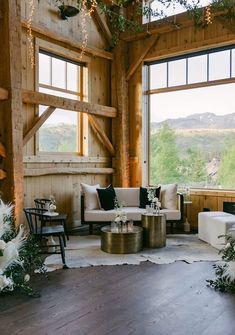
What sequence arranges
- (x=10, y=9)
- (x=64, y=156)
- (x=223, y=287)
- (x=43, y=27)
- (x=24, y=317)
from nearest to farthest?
Answer: (x=24, y=317) < (x=223, y=287) < (x=10, y=9) < (x=43, y=27) < (x=64, y=156)

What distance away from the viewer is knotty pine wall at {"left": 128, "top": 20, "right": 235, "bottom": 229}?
620cm

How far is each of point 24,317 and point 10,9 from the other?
13.8ft

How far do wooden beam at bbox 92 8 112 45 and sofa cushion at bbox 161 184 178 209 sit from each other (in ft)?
11.2

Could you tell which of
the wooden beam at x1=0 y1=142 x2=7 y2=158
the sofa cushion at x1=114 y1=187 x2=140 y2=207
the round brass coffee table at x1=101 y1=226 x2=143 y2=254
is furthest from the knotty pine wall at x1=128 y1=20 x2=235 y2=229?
the wooden beam at x1=0 y1=142 x2=7 y2=158

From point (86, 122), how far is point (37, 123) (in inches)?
56.0

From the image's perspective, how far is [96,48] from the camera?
6812 mm

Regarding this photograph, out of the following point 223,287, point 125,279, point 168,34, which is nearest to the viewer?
point 223,287

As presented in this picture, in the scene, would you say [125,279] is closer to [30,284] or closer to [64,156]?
[30,284]

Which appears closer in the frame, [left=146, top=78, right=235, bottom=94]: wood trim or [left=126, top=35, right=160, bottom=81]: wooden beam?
[left=146, top=78, right=235, bottom=94]: wood trim

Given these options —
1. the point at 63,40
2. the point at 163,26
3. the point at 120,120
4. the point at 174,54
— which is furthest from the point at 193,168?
the point at 63,40

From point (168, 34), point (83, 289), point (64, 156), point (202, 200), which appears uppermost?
point (168, 34)

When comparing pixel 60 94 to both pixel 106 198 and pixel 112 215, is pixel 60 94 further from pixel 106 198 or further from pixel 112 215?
pixel 112 215

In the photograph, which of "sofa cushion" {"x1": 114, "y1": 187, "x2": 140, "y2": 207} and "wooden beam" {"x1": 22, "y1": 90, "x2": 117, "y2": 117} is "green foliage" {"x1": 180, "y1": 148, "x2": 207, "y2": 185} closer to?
"sofa cushion" {"x1": 114, "y1": 187, "x2": 140, "y2": 207}

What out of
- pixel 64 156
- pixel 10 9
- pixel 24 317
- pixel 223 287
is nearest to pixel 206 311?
pixel 223 287
